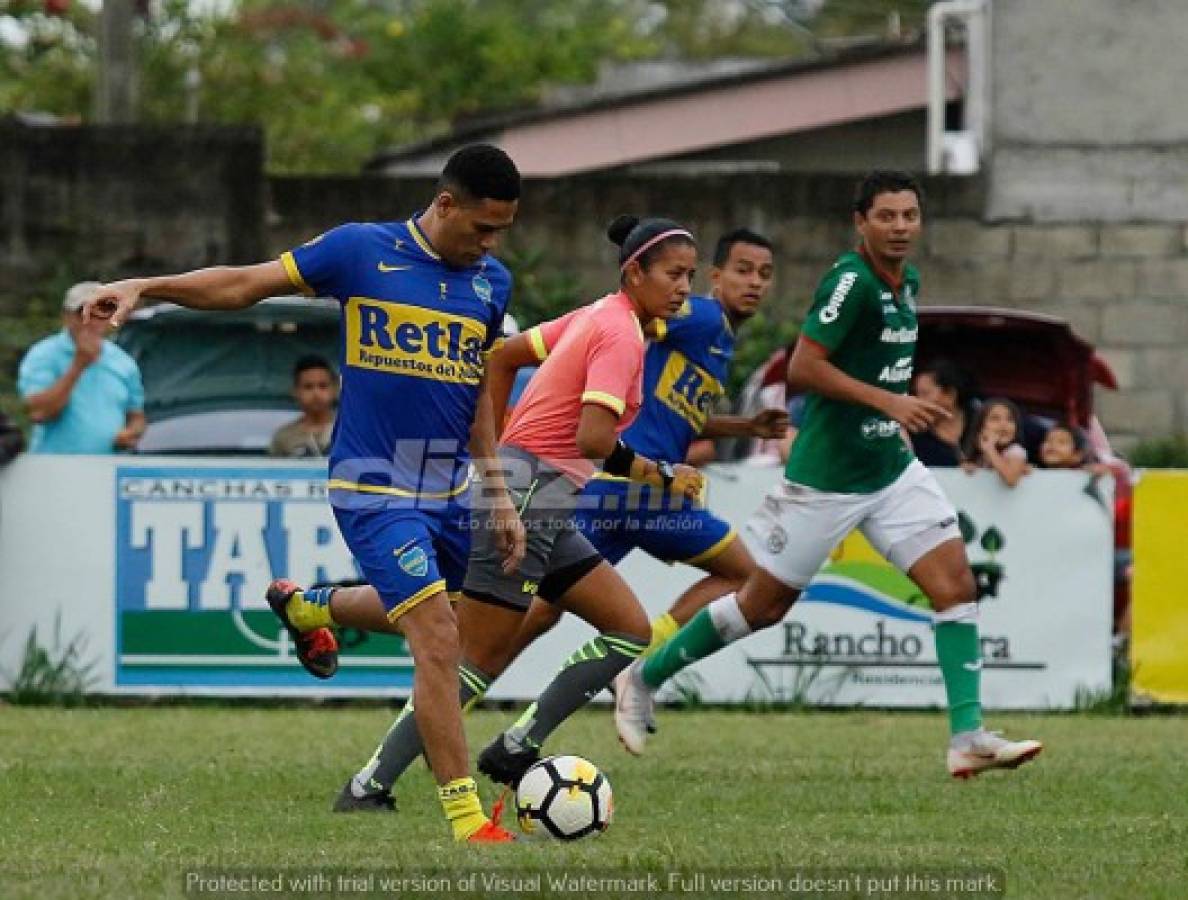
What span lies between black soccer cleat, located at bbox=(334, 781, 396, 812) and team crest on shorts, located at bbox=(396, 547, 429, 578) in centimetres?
116

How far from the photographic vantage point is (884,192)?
36.6 ft

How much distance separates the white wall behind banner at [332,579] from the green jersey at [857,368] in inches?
147

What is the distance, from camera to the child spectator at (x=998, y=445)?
50.0ft

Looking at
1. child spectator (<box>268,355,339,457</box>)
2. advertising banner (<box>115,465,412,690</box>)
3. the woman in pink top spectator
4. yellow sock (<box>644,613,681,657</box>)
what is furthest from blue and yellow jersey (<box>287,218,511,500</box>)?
child spectator (<box>268,355,339,457</box>)

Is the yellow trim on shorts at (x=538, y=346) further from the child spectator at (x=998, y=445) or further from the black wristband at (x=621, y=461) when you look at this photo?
the child spectator at (x=998, y=445)

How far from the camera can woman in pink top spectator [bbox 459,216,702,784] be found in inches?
397

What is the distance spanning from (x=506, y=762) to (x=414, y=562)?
1.45 metres

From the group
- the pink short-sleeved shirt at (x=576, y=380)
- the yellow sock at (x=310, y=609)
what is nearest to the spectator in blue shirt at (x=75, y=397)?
the pink short-sleeved shirt at (x=576, y=380)

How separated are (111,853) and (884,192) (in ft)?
14.4

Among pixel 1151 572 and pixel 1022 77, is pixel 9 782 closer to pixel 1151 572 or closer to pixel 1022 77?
pixel 1151 572

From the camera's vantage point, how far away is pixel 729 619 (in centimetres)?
1183

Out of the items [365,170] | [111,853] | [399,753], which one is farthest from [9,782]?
[365,170]

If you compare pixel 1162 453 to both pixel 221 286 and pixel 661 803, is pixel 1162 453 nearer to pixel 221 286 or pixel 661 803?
pixel 661 803

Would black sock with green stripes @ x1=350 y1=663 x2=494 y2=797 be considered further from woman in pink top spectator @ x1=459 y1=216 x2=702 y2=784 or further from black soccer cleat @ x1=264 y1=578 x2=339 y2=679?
woman in pink top spectator @ x1=459 y1=216 x2=702 y2=784
